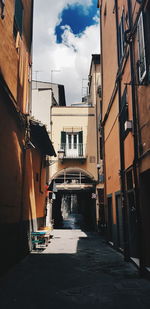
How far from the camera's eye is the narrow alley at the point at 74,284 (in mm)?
4605

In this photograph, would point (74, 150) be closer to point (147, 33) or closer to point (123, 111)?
point (123, 111)

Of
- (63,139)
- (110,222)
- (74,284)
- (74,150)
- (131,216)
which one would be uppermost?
(63,139)

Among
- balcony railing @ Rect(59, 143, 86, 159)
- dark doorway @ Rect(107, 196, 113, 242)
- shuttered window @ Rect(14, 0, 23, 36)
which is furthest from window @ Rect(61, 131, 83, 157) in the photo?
shuttered window @ Rect(14, 0, 23, 36)

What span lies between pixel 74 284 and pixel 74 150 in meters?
15.3

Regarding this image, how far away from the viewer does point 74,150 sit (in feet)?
68.0

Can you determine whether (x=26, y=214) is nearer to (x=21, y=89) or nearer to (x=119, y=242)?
(x=119, y=242)

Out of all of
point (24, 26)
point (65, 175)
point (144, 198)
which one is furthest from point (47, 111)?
point (144, 198)

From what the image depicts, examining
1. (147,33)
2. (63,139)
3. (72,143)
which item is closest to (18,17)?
(147,33)

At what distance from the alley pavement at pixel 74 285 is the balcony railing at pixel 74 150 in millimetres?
12113

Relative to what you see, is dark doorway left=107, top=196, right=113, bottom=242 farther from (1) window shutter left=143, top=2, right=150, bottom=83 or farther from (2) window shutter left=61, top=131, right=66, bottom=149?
(2) window shutter left=61, top=131, right=66, bottom=149

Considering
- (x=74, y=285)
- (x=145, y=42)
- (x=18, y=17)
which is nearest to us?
(x=145, y=42)

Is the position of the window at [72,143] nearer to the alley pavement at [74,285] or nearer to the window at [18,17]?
the window at [18,17]

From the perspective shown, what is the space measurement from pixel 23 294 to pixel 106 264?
11.3 ft

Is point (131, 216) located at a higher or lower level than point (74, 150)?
lower
